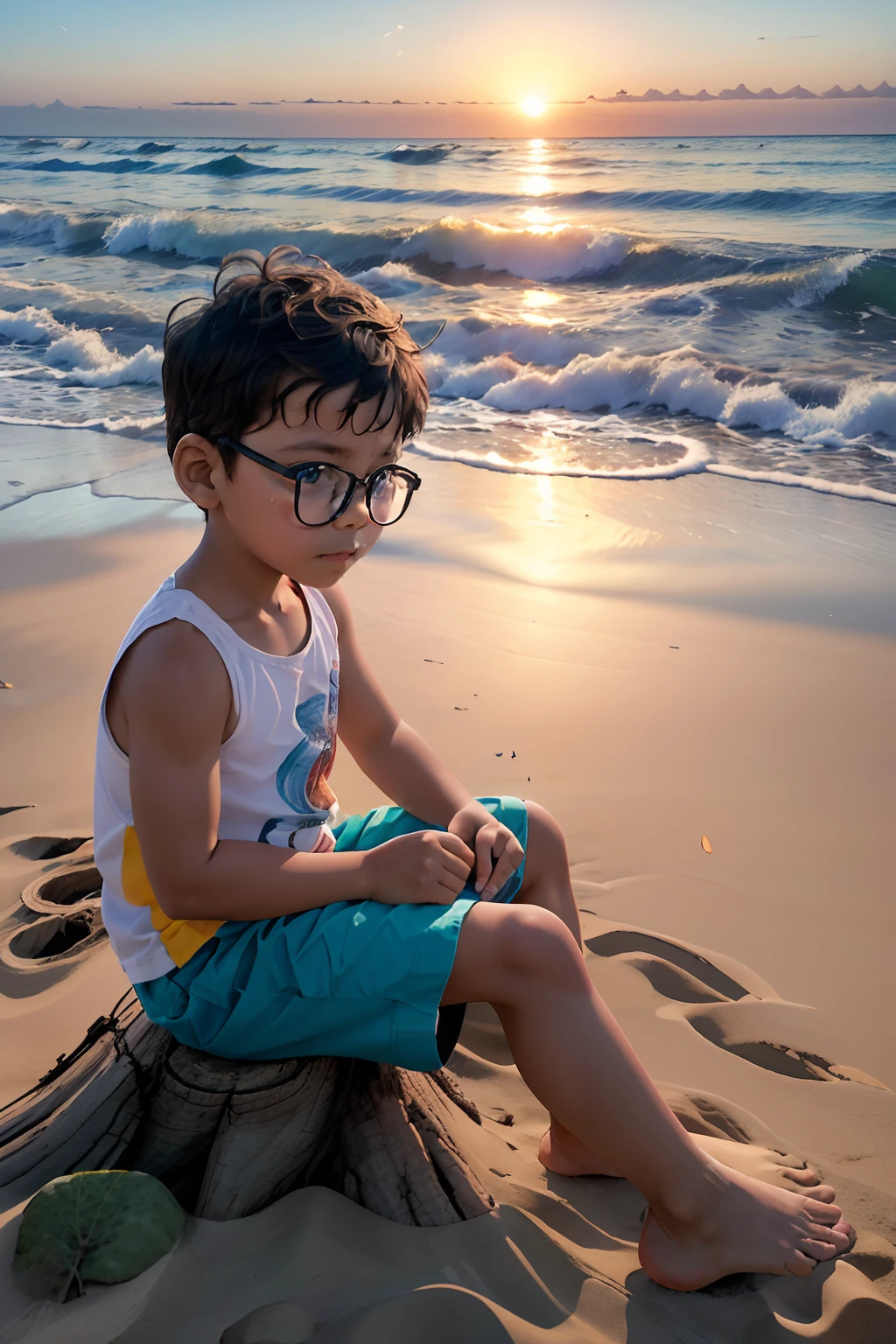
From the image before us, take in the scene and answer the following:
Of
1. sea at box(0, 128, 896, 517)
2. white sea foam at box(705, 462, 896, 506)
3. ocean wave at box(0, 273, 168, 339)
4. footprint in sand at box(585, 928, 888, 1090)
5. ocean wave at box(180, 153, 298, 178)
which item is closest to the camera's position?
footprint in sand at box(585, 928, 888, 1090)

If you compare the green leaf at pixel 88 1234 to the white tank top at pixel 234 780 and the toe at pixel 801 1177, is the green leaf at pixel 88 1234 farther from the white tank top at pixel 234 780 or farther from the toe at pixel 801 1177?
the toe at pixel 801 1177

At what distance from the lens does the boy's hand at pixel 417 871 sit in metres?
1.69

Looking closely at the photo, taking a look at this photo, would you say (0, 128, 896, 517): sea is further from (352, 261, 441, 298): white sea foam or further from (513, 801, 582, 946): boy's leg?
(513, 801, 582, 946): boy's leg

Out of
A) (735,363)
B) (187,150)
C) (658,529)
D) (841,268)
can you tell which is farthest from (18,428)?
(187,150)

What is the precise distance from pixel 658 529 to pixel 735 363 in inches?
210

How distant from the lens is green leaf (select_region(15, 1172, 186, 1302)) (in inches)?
61.8

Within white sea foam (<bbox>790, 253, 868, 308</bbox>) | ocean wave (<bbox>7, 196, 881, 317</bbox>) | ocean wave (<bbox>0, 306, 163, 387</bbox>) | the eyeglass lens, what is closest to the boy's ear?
the eyeglass lens

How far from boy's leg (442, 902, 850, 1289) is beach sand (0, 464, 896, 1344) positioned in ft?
0.23

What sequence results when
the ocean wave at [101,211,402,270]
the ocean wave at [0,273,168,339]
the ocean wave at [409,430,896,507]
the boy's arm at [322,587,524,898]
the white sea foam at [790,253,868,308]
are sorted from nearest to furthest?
1. the boy's arm at [322,587,524,898]
2. the ocean wave at [409,430,896,507]
3. the white sea foam at [790,253,868,308]
4. the ocean wave at [0,273,168,339]
5. the ocean wave at [101,211,402,270]

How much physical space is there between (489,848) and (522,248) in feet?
50.0

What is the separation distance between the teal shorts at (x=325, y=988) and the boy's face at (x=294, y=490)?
21.9 inches

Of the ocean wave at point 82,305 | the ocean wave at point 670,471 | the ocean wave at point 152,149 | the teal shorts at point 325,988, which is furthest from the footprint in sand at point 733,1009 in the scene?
the ocean wave at point 152,149

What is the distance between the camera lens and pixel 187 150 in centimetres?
2872

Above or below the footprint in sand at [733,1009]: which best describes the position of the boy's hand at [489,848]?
above
